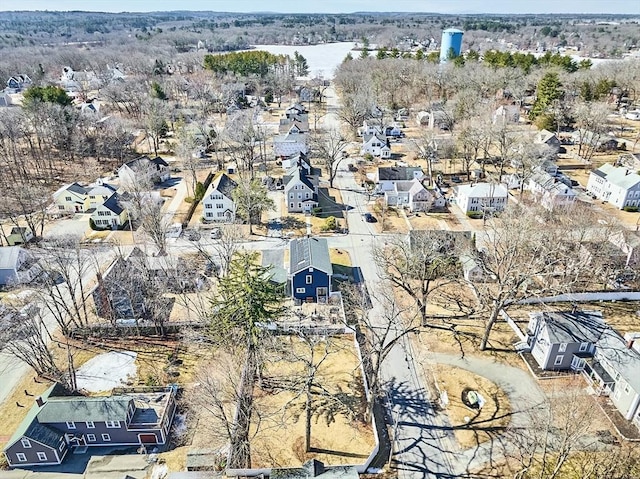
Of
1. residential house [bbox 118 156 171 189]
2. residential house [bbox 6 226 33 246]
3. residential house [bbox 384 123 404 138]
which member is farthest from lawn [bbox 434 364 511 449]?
residential house [bbox 384 123 404 138]

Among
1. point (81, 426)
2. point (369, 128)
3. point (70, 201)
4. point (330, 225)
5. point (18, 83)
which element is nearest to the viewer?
point (81, 426)

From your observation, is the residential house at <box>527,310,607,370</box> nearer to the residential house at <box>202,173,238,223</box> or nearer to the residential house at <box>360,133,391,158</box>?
the residential house at <box>202,173,238,223</box>

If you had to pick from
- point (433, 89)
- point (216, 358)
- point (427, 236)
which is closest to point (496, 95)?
point (433, 89)

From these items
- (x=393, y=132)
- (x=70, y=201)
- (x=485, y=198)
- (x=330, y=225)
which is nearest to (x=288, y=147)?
(x=393, y=132)

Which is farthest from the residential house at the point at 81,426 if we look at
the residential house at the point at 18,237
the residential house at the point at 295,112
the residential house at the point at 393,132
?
the residential house at the point at 295,112

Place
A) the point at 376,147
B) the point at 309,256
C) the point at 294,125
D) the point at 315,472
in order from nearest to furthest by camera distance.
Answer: the point at 315,472 < the point at 309,256 < the point at 376,147 < the point at 294,125

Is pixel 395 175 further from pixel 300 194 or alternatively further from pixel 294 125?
pixel 294 125

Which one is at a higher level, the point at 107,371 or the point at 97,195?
the point at 97,195

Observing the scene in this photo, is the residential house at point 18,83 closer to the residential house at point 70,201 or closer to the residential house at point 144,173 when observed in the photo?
the residential house at point 144,173
